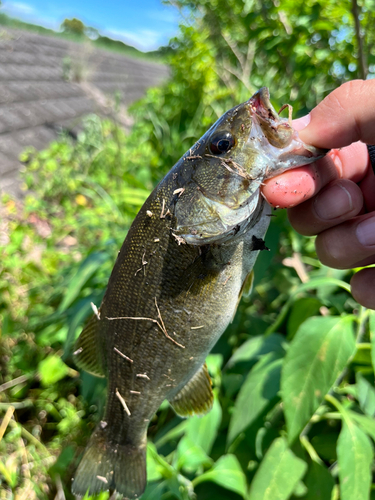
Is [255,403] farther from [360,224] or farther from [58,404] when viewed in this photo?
[58,404]

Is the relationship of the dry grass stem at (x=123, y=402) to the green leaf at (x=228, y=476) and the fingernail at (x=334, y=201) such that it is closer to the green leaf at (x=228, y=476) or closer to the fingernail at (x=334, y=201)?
the green leaf at (x=228, y=476)

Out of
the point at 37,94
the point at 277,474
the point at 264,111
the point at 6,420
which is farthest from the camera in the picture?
the point at 37,94

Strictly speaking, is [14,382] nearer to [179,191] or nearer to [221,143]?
[179,191]

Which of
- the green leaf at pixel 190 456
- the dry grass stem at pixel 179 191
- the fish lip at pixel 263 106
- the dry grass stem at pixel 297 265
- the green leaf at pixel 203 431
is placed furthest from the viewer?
the dry grass stem at pixel 297 265

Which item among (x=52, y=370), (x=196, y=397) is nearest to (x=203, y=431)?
(x=196, y=397)

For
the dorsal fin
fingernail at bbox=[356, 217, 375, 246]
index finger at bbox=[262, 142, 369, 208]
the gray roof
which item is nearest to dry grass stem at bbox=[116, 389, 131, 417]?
the dorsal fin

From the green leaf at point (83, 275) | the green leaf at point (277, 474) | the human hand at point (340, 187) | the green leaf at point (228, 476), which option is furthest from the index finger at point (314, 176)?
the green leaf at point (83, 275)

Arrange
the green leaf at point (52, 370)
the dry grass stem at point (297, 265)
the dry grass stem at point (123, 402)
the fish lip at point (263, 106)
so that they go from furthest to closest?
the green leaf at point (52, 370) → the dry grass stem at point (297, 265) → the dry grass stem at point (123, 402) → the fish lip at point (263, 106)
